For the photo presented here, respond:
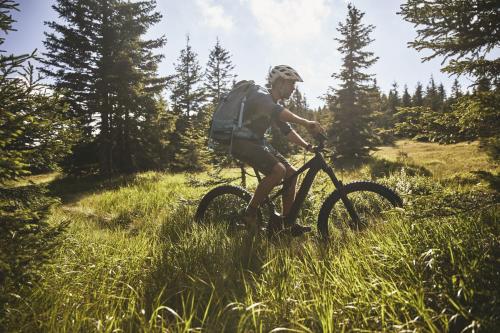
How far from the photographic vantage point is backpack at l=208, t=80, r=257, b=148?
4.36m

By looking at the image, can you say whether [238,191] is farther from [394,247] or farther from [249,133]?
[394,247]

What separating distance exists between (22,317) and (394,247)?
3.03 metres

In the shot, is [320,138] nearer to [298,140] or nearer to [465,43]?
[298,140]

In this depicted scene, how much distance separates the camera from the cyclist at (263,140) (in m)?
4.16

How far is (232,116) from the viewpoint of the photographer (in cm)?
441

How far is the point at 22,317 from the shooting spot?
1994 millimetres

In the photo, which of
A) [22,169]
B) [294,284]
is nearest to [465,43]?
[294,284]

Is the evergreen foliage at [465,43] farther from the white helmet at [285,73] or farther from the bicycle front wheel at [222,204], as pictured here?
the bicycle front wheel at [222,204]

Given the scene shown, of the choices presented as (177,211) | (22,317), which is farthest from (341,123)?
(22,317)

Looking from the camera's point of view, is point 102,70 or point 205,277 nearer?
point 205,277

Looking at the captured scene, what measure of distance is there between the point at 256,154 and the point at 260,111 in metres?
0.64

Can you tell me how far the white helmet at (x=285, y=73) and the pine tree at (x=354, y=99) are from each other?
68.2ft

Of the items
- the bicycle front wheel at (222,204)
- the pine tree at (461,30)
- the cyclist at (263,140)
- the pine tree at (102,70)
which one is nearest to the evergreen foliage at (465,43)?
the pine tree at (461,30)

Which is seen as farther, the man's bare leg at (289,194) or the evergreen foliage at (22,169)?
the man's bare leg at (289,194)
